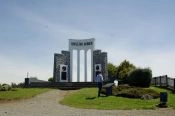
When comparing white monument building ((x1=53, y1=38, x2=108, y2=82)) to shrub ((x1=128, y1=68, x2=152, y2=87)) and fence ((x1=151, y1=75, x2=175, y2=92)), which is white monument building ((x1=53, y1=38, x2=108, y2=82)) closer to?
fence ((x1=151, y1=75, x2=175, y2=92))

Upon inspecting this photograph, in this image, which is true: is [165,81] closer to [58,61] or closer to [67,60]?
[58,61]

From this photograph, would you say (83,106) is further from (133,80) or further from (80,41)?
(80,41)

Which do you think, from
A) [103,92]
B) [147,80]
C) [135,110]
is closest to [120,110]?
[135,110]

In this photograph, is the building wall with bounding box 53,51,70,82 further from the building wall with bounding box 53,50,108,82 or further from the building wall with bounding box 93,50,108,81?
the building wall with bounding box 93,50,108,81

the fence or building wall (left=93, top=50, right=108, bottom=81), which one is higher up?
building wall (left=93, top=50, right=108, bottom=81)

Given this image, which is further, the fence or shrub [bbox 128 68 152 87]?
the fence

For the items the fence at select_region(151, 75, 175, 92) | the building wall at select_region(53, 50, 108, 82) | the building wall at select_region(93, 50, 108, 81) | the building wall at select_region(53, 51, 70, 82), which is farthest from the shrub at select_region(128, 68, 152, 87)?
the building wall at select_region(53, 51, 70, 82)

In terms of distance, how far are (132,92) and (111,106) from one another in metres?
6.01

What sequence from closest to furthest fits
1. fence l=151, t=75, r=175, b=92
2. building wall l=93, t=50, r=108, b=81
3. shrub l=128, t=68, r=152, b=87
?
1. shrub l=128, t=68, r=152, b=87
2. fence l=151, t=75, r=175, b=92
3. building wall l=93, t=50, r=108, b=81

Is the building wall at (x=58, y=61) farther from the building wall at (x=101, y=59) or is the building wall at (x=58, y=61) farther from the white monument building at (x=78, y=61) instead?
the building wall at (x=101, y=59)

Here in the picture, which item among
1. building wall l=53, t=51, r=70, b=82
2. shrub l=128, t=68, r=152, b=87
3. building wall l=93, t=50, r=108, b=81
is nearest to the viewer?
shrub l=128, t=68, r=152, b=87

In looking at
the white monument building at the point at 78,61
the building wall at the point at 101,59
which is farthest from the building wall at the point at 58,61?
the building wall at the point at 101,59

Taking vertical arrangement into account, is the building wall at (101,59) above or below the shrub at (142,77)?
above

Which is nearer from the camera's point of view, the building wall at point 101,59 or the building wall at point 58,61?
the building wall at point 101,59
